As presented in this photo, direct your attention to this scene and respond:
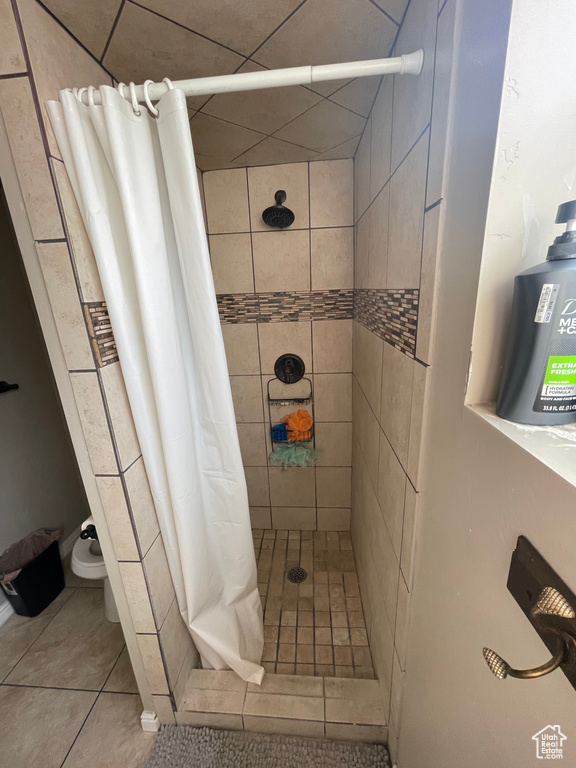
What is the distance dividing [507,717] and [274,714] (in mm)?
976

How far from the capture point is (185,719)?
104 centimetres

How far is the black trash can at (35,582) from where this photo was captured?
1.38 meters

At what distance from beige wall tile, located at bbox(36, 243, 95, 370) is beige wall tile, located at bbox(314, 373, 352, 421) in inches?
44.8

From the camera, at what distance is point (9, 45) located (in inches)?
22.3

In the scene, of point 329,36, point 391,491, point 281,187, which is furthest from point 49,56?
point 391,491

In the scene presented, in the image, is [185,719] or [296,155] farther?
[296,155]

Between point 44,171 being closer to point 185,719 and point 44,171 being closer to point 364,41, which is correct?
point 364,41

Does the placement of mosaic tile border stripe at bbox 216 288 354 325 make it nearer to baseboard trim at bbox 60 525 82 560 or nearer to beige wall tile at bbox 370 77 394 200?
beige wall tile at bbox 370 77 394 200

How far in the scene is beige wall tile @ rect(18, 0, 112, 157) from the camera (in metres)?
0.58

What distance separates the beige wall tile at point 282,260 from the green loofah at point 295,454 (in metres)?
0.87

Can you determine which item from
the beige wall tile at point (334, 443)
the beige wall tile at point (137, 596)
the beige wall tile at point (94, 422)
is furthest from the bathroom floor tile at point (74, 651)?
the beige wall tile at point (334, 443)

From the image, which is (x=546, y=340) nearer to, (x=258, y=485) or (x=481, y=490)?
(x=481, y=490)

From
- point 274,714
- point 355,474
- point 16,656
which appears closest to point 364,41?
point 355,474

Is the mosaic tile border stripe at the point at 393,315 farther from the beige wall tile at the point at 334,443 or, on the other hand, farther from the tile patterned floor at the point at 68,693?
the tile patterned floor at the point at 68,693
